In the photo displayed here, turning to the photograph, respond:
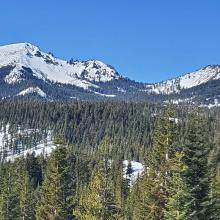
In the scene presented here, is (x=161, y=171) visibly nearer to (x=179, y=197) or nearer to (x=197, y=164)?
(x=197, y=164)

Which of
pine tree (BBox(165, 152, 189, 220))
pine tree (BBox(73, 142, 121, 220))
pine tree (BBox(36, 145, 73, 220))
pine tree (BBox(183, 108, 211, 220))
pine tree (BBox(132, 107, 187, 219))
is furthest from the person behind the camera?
pine tree (BBox(36, 145, 73, 220))

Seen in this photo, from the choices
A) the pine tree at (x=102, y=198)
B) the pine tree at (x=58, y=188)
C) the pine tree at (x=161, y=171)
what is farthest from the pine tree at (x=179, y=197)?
the pine tree at (x=58, y=188)

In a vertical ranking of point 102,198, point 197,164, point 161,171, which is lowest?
point 102,198

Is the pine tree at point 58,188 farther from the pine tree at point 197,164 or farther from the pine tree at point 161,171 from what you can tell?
the pine tree at point 197,164

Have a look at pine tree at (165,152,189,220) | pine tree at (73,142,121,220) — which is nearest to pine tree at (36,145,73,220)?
pine tree at (73,142,121,220)

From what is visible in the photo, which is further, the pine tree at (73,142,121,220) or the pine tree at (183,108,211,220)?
the pine tree at (73,142,121,220)

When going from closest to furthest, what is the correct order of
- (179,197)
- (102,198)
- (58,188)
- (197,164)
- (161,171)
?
(179,197)
(197,164)
(161,171)
(102,198)
(58,188)

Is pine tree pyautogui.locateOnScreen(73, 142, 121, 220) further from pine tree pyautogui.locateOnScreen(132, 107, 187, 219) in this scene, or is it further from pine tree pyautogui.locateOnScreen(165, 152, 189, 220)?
pine tree pyautogui.locateOnScreen(165, 152, 189, 220)

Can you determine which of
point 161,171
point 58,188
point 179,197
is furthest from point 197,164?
point 58,188

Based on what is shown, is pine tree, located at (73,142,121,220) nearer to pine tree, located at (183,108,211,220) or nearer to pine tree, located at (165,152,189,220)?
pine tree, located at (165,152,189,220)

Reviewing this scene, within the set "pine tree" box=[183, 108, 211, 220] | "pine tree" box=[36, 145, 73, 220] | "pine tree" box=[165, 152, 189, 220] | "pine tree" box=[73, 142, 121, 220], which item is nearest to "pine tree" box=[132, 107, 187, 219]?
"pine tree" box=[73, 142, 121, 220]

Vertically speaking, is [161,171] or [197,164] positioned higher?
[197,164]

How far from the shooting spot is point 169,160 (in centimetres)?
3616

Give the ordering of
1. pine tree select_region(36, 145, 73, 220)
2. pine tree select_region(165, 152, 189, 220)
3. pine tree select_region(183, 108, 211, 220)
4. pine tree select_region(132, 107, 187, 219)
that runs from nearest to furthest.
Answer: pine tree select_region(165, 152, 189, 220), pine tree select_region(183, 108, 211, 220), pine tree select_region(132, 107, 187, 219), pine tree select_region(36, 145, 73, 220)
